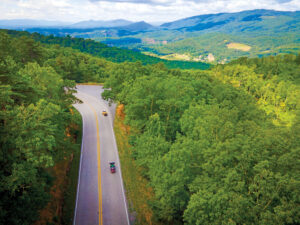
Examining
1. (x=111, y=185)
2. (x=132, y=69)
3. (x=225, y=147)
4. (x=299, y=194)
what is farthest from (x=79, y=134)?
(x=299, y=194)

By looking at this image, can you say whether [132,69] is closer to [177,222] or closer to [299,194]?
[177,222]

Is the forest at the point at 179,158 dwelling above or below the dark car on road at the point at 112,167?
above

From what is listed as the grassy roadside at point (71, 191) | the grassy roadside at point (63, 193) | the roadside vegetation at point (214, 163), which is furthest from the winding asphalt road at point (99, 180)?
the roadside vegetation at point (214, 163)

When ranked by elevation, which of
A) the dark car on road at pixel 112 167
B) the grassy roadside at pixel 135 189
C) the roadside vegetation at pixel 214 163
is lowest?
the grassy roadside at pixel 135 189

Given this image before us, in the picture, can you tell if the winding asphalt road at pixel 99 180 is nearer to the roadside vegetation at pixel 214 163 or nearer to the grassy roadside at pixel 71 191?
the grassy roadside at pixel 71 191

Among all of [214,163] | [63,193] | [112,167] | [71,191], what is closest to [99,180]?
[112,167]

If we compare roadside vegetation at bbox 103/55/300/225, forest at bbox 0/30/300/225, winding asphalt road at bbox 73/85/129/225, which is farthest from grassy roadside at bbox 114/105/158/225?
roadside vegetation at bbox 103/55/300/225
